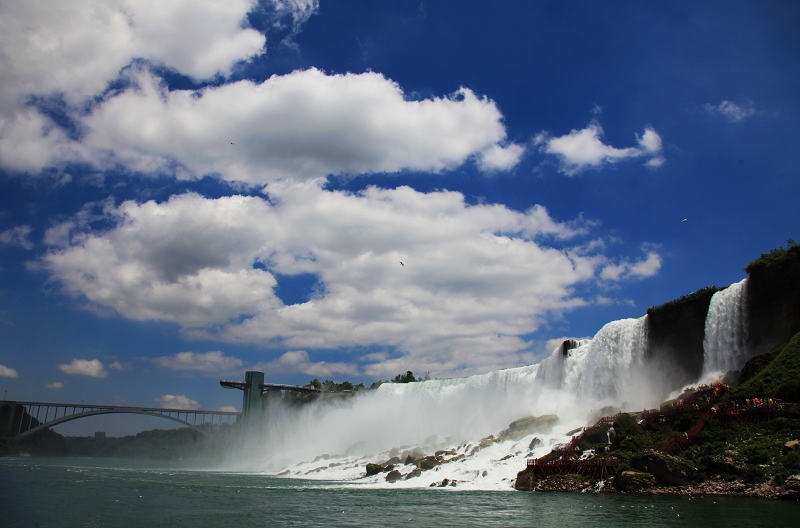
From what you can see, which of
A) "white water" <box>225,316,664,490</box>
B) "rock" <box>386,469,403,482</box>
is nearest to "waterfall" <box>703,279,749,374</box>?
"white water" <box>225,316,664,490</box>

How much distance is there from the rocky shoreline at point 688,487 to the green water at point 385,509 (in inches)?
37.5

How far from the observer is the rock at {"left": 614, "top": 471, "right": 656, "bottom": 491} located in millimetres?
21344

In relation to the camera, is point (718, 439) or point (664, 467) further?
point (718, 439)

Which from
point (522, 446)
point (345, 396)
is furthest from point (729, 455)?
point (345, 396)

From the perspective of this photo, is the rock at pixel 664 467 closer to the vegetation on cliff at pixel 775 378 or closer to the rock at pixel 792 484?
the rock at pixel 792 484

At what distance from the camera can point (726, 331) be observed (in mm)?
32031

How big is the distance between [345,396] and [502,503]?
54.2 m

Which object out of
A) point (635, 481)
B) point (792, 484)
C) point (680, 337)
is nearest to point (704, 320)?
point (680, 337)

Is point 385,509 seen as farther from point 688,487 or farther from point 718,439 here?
point 718,439

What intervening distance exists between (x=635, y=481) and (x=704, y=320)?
697 inches

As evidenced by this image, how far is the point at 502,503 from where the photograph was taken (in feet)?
65.6

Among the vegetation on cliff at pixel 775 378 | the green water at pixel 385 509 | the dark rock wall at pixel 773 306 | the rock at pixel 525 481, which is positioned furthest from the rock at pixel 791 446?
the dark rock wall at pixel 773 306

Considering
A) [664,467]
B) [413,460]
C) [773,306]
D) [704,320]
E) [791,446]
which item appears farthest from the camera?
[704,320]

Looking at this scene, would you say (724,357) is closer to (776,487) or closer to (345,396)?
(776,487)
